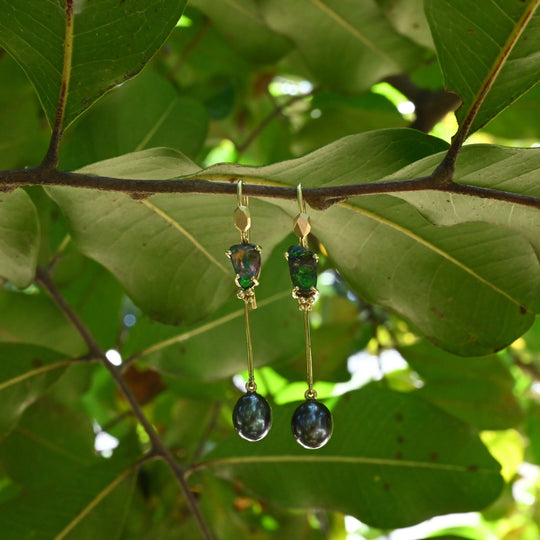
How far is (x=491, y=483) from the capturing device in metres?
1.03

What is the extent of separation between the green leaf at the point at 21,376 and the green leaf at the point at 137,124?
12.2 inches

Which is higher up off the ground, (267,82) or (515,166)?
(267,82)

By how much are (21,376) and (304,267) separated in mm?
540

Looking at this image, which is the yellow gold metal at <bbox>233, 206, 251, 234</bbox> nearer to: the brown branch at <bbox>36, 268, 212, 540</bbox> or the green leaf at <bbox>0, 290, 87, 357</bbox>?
the brown branch at <bbox>36, 268, 212, 540</bbox>

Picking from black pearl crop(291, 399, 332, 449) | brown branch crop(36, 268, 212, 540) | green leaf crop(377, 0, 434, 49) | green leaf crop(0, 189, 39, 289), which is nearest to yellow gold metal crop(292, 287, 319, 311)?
black pearl crop(291, 399, 332, 449)

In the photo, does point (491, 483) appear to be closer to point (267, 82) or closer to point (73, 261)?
point (73, 261)

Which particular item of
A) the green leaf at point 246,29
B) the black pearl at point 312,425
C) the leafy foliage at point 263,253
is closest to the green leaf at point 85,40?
the leafy foliage at point 263,253

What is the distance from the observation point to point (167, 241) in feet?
2.91

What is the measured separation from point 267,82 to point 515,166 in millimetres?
1161

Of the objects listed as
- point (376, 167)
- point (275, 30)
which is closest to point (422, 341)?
point (275, 30)

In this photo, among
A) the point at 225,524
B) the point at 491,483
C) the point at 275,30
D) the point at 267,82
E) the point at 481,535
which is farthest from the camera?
the point at 481,535

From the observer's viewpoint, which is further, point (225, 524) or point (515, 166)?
point (225, 524)

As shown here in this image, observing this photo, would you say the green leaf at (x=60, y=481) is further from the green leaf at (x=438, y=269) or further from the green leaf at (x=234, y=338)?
the green leaf at (x=438, y=269)

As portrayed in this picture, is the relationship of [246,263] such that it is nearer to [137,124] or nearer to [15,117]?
[137,124]
